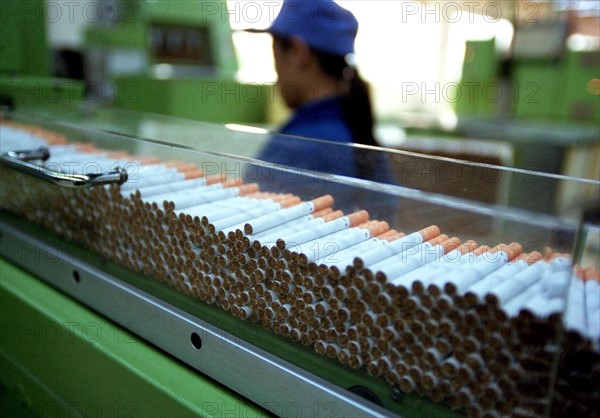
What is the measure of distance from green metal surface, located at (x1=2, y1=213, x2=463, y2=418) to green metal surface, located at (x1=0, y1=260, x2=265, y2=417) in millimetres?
68

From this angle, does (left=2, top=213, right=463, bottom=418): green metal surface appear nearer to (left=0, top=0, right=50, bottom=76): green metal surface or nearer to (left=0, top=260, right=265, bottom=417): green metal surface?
(left=0, top=260, right=265, bottom=417): green metal surface

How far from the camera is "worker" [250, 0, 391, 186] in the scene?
168 cm

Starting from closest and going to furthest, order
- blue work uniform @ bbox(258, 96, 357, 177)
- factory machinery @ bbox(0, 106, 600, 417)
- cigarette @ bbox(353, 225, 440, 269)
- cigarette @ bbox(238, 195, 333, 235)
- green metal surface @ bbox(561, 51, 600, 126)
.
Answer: factory machinery @ bbox(0, 106, 600, 417)
cigarette @ bbox(353, 225, 440, 269)
cigarette @ bbox(238, 195, 333, 235)
blue work uniform @ bbox(258, 96, 357, 177)
green metal surface @ bbox(561, 51, 600, 126)

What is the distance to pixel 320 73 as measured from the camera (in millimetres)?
1815

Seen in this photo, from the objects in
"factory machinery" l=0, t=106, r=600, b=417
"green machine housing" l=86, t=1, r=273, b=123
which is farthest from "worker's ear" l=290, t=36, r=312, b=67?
"green machine housing" l=86, t=1, r=273, b=123

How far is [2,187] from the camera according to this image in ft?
4.24

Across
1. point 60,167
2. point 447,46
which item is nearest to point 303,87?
point 60,167

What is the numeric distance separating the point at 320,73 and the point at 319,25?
Result: 0.62 ft

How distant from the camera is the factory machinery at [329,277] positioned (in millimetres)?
564

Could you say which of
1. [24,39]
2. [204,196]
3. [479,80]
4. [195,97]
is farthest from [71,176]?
[479,80]

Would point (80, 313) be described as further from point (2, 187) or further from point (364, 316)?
point (364, 316)

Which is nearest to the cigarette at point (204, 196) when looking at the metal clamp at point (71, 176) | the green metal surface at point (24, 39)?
the metal clamp at point (71, 176)

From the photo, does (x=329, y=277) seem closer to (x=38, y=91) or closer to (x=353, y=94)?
(x=353, y=94)

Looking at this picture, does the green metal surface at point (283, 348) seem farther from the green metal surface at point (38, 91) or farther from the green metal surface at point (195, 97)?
the green metal surface at point (195, 97)
